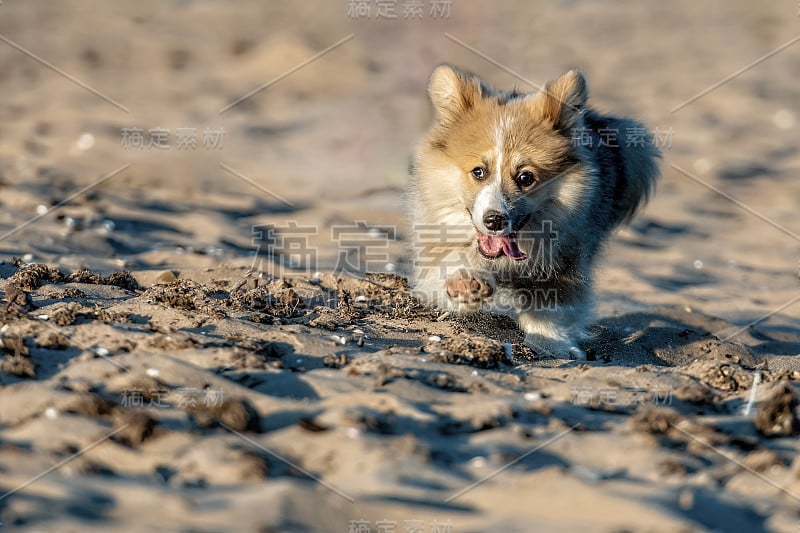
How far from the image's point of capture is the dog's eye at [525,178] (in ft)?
15.3

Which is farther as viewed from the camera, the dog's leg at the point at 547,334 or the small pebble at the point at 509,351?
the dog's leg at the point at 547,334

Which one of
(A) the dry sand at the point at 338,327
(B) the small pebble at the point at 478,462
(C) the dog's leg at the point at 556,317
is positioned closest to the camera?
(A) the dry sand at the point at 338,327

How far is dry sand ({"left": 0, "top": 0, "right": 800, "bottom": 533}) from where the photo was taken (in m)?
2.76

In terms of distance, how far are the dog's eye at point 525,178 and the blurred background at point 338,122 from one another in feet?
3.26

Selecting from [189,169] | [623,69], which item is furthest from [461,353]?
[623,69]

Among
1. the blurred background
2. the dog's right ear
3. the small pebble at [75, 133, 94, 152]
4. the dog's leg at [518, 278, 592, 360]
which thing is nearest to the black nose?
the dog's leg at [518, 278, 592, 360]

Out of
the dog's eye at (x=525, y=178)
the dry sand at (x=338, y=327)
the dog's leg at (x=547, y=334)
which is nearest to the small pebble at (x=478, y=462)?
the dry sand at (x=338, y=327)

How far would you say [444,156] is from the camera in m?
4.93

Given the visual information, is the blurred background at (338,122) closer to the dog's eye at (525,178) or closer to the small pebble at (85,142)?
the small pebble at (85,142)

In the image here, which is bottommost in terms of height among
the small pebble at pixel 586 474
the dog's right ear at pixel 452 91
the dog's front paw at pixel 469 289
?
the small pebble at pixel 586 474

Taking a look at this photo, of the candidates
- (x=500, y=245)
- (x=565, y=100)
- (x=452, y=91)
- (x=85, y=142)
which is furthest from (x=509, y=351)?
(x=85, y=142)

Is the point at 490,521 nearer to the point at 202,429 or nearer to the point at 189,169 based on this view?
the point at 202,429

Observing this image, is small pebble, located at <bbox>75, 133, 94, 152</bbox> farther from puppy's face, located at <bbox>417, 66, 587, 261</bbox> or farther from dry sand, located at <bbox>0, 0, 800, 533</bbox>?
puppy's face, located at <bbox>417, 66, 587, 261</bbox>

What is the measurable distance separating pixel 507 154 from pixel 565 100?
0.45 m
